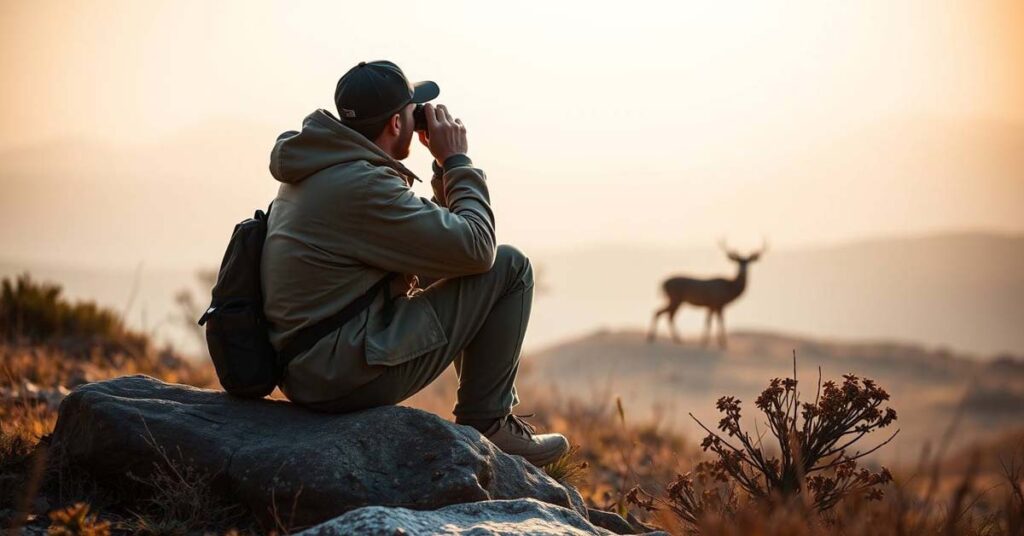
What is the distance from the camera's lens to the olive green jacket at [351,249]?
4480mm

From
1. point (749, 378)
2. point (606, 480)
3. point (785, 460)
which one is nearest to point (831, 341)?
point (749, 378)

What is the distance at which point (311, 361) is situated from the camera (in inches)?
180

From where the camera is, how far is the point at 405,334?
457cm

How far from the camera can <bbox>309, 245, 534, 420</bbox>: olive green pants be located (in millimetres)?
4711

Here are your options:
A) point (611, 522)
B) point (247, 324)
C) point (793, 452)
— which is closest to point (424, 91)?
point (247, 324)

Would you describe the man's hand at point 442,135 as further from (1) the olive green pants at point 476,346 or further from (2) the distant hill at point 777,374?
(2) the distant hill at point 777,374

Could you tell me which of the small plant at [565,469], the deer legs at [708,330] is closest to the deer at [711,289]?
the deer legs at [708,330]

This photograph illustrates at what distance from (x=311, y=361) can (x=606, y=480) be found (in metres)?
4.37

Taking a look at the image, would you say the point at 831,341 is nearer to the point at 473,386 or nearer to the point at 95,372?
the point at 95,372

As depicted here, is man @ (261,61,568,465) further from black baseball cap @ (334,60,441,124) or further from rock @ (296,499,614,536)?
rock @ (296,499,614,536)

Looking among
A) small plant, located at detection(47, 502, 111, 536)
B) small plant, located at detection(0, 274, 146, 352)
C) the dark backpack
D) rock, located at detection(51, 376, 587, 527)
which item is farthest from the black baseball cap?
small plant, located at detection(0, 274, 146, 352)

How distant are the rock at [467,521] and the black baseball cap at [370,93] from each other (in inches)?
68.9

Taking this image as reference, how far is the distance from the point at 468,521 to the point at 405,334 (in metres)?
1.03

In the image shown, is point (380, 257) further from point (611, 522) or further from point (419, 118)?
point (611, 522)
